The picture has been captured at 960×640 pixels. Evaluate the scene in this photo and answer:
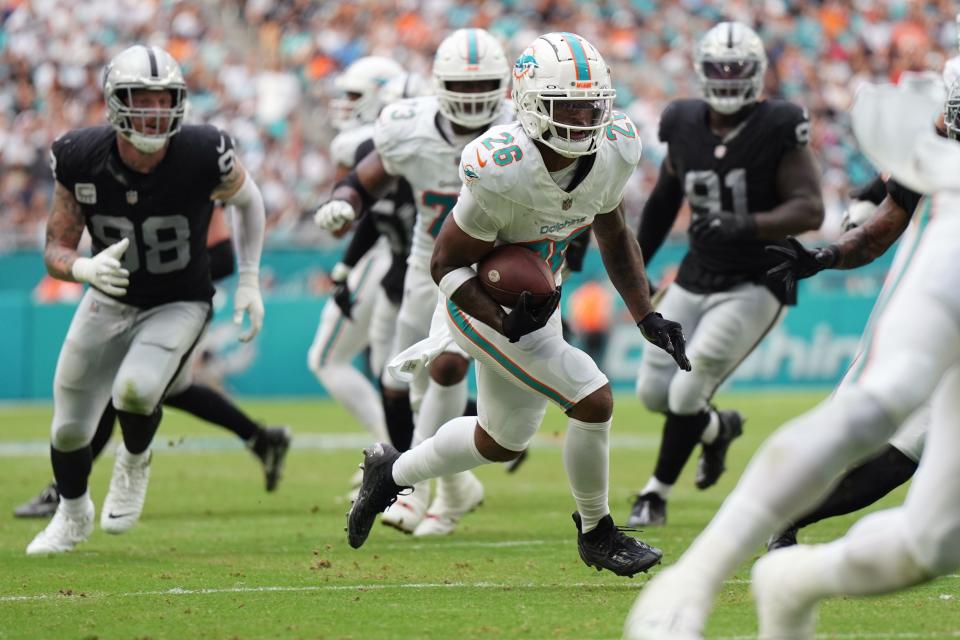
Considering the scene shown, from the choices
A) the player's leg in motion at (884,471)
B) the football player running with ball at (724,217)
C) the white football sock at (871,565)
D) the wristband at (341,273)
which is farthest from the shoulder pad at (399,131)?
the white football sock at (871,565)

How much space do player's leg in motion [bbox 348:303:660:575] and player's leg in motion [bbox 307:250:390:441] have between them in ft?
9.54

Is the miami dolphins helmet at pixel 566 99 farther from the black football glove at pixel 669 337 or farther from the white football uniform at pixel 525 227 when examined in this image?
the black football glove at pixel 669 337

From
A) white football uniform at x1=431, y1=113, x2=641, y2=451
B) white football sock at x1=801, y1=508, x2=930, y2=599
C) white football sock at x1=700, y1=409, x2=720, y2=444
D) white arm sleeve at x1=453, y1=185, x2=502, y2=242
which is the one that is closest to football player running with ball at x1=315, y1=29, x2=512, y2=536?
white football sock at x1=700, y1=409, x2=720, y2=444

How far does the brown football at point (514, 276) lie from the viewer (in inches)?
169

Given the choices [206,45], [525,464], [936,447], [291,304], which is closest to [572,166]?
[936,447]

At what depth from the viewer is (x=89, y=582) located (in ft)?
15.9

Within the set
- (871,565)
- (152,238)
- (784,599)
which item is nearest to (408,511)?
(152,238)

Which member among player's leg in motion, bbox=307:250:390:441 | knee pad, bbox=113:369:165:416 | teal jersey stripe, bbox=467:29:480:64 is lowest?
player's leg in motion, bbox=307:250:390:441

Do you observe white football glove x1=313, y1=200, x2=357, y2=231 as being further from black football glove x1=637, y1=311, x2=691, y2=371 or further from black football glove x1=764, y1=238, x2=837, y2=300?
black football glove x1=764, y1=238, x2=837, y2=300

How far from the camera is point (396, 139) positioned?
6109 mm

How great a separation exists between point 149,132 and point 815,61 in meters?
11.7

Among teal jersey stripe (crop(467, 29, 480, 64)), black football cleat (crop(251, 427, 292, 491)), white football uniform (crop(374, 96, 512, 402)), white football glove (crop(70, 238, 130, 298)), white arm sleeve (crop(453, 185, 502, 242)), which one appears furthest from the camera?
black football cleat (crop(251, 427, 292, 491))

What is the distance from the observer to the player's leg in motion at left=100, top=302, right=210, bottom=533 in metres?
5.39

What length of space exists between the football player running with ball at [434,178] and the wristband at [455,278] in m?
1.38
